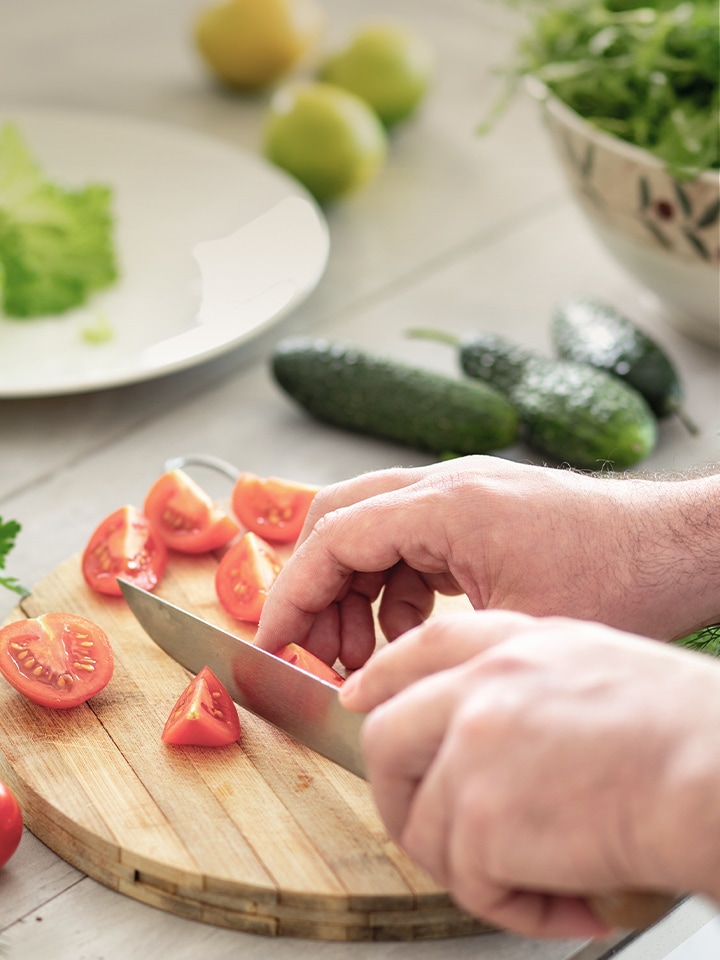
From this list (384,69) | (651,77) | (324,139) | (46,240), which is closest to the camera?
(651,77)

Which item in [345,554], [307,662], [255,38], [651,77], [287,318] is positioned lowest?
[287,318]

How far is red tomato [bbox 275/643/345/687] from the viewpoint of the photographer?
4.59 feet

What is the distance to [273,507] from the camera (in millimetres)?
1735

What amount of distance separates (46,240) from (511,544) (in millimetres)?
1405

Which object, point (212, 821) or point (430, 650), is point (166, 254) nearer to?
point (212, 821)

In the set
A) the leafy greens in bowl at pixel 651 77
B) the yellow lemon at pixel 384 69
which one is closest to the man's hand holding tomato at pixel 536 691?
the leafy greens in bowl at pixel 651 77

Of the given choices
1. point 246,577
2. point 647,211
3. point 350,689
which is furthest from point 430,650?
point 647,211

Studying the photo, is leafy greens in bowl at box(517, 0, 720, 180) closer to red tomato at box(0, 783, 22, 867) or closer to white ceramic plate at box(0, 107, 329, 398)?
white ceramic plate at box(0, 107, 329, 398)

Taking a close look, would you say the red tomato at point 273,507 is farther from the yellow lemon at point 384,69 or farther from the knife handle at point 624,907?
the yellow lemon at point 384,69

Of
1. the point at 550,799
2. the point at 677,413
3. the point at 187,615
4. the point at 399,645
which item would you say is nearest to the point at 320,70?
the point at 677,413

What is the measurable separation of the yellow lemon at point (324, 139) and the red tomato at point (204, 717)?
1.67 metres

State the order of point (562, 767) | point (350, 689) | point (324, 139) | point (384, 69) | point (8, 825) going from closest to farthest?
point (562, 767) → point (350, 689) → point (8, 825) → point (324, 139) → point (384, 69)

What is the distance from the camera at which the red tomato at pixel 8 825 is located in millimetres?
1248

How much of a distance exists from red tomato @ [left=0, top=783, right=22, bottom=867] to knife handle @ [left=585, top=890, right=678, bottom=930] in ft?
2.10
